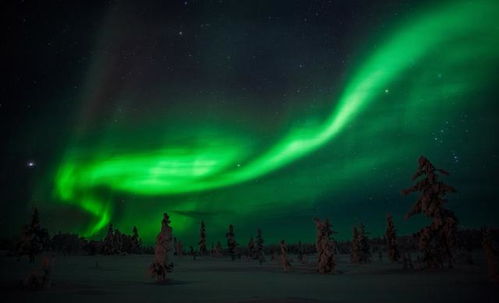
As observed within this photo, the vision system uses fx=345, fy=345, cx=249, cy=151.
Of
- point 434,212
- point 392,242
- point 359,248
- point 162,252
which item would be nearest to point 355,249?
point 359,248

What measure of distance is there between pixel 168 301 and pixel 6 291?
12.8m

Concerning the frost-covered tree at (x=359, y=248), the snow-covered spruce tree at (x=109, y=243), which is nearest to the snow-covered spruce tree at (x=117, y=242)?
the snow-covered spruce tree at (x=109, y=243)

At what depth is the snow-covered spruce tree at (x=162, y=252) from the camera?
34.8 m

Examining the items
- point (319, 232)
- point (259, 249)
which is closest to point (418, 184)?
point (319, 232)

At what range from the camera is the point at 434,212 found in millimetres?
34688

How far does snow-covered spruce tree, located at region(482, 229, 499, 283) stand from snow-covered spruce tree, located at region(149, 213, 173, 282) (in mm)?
27236

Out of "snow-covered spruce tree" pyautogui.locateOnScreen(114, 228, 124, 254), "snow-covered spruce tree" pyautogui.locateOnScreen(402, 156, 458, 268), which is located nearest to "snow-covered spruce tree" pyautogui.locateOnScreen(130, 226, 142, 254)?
"snow-covered spruce tree" pyautogui.locateOnScreen(114, 228, 124, 254)

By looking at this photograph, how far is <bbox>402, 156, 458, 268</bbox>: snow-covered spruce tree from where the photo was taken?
34.3 meters

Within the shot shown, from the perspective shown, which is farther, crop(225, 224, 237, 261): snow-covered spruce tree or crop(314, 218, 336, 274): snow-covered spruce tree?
crop(225, 224, 237, 261): snow-covered spruce tree

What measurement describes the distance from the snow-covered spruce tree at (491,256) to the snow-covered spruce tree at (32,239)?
246 ft

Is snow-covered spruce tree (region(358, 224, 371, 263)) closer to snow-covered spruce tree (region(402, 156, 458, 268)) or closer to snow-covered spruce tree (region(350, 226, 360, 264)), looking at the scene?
snow-covered spruce tree (region(350, 226, 360, 264))

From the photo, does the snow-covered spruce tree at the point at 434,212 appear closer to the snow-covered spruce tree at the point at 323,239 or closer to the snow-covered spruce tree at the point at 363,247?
the snow-covered spruce tree at the point at 323,239

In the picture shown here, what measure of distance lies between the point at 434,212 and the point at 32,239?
73.8 meters

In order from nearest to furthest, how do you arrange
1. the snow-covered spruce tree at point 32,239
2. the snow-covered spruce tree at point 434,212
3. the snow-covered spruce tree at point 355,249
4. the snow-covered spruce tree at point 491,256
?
the snow-covered spruce tree at point 491,256, the snow-covered spruce tree at point 434,212, the snow-covered spruce tree at point 32,239, the snow-covered spruce tree at point 355,249
